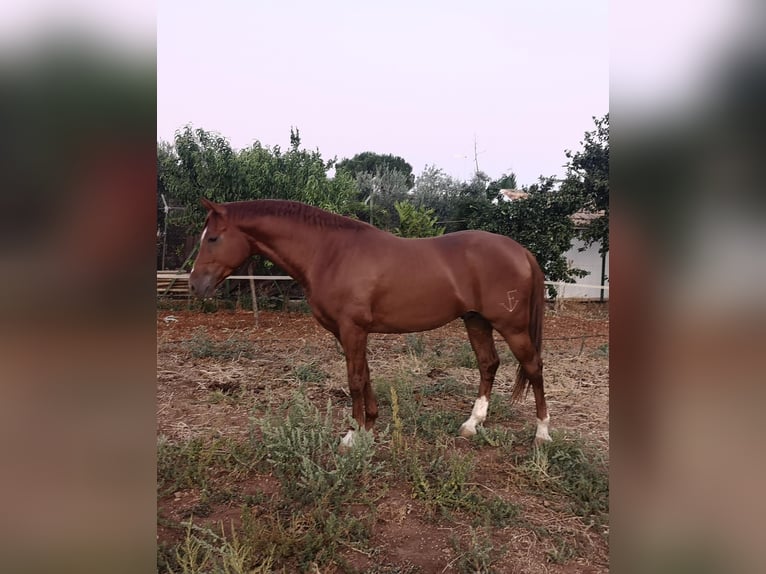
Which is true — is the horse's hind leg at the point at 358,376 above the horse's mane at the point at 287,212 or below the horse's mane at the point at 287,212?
below

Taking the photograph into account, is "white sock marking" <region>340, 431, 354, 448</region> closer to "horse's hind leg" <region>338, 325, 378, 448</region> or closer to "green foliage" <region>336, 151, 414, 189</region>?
"horse's hind leg" <region>338, 325, 378, 448</region>

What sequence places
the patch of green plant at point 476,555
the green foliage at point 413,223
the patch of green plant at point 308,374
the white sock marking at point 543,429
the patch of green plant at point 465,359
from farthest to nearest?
the green foliage at point 413,223 < the patch of green plant at point 465,359 < the patch of green plant at point 308,374 < the white sock marking at point 543,429 < the patch of green plant at point 476,555

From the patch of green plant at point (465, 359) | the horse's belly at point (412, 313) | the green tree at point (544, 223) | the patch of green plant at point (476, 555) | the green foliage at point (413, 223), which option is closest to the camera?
the patch of green plant at point (476, 555)

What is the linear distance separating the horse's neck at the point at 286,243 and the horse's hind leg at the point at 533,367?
1.68 metres

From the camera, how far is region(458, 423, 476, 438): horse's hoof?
12.1 ft

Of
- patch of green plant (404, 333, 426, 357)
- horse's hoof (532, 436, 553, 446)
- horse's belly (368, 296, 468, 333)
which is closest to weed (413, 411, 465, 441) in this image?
horse's hoof (532, 436, 553, 446)

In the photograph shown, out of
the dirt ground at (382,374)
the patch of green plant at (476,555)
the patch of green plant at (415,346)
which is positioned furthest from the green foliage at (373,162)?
the patch of green plant at (476,555)

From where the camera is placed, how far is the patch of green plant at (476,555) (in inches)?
84.4

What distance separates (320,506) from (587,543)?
1.48 m

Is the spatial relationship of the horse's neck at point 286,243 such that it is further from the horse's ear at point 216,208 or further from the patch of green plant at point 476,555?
the patch of green plant at point 476,555
